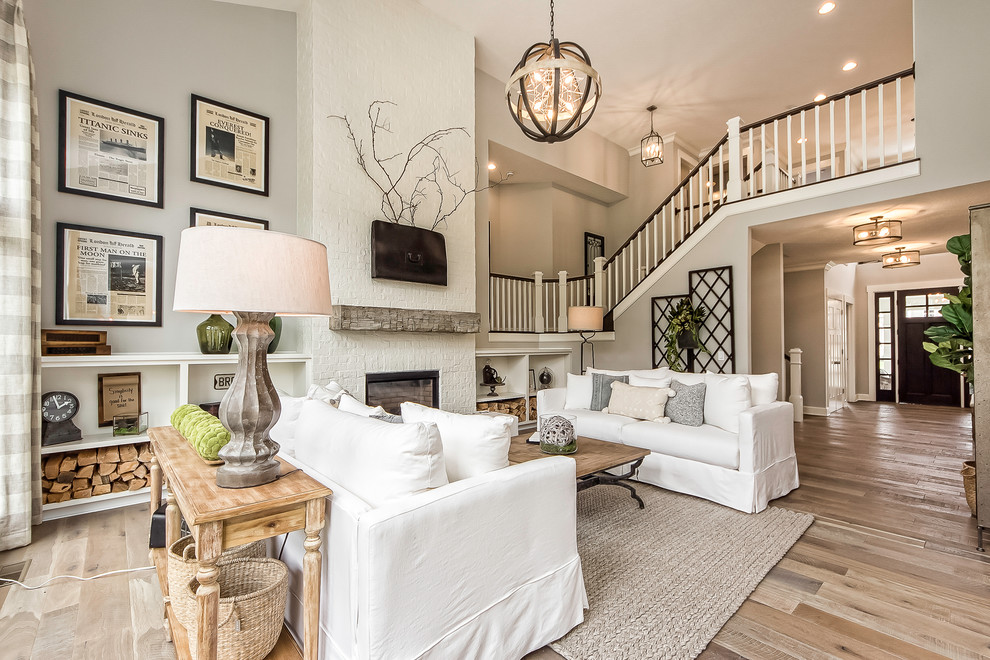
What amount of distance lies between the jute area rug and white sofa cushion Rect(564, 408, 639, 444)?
0.45m

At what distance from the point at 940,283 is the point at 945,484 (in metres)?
6.81

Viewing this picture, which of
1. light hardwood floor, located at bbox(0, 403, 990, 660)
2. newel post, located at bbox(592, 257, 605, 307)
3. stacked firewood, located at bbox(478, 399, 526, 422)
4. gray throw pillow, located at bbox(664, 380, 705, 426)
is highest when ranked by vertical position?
newel post, located at bbox(592, 257, 605, 307)

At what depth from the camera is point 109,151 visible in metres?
3.24

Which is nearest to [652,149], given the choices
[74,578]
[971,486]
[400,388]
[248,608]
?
[400,388]

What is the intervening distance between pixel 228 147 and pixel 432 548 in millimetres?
3736

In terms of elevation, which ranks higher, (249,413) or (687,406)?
(249,413)

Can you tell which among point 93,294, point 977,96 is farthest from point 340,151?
point 977,96

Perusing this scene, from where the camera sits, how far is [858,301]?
9258mm

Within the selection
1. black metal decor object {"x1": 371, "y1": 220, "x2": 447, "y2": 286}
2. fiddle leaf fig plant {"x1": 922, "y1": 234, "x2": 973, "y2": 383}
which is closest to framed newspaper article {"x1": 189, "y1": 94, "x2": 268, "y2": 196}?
black metal decor object {"x1": 371, "y1": 220, "x2": 447, "y2": 286}

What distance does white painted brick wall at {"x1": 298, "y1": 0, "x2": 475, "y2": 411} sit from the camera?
3852mm

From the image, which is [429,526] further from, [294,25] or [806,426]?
[806,426]

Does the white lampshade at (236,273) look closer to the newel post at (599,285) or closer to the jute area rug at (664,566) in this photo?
the jute area rug at (664,566)

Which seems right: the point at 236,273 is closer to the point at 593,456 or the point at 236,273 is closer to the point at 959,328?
the point at 593,456

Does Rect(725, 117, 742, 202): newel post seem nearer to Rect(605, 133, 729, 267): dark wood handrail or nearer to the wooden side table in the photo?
Rect(605, 133, 729, 267): dark wood handrail
